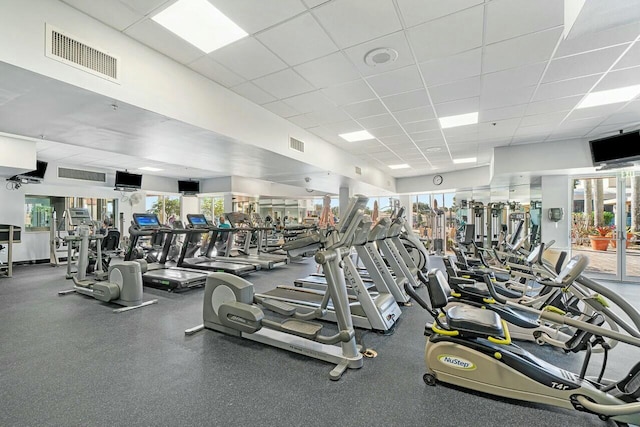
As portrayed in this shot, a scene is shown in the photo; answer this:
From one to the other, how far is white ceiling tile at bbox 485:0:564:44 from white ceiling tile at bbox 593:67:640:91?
1.58 metres

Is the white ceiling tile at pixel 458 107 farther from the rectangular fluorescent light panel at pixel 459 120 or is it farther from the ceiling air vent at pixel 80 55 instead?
the ceiling air vent at pixel 80 55

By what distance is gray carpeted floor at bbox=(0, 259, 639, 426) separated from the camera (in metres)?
1.83

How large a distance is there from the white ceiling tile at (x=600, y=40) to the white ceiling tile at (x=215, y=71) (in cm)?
352

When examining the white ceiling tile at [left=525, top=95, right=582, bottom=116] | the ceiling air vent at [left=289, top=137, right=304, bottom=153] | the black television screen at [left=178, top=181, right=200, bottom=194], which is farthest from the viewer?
the black television screen at [left=178, top=181, right=200, bottom=194]

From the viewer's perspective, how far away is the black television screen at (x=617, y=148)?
4.32 metres

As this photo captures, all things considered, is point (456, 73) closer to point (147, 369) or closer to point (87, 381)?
point (147, 369)

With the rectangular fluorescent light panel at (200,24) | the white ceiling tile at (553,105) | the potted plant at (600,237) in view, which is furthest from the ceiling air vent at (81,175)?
the potted plant at (600,237)

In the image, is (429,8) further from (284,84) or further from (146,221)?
(146,221)

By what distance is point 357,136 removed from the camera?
6102 mm

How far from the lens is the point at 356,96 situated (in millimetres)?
4164

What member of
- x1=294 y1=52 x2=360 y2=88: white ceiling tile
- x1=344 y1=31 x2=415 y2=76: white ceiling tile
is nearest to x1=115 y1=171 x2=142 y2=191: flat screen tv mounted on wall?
x1=294 y1=52 x2=360 y2=88: white ceiling tile

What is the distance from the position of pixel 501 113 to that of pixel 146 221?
6.84 m

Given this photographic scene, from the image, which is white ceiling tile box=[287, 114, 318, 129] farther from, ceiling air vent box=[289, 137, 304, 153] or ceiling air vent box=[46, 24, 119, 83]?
ceiling air vent box=[46, 24, 119, 83]

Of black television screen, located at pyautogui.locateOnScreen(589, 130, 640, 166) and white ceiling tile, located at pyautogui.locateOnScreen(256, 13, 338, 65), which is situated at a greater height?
white ceiling tile, located at pyautogui.locateOnScreen(256, 13, 338, 65)
